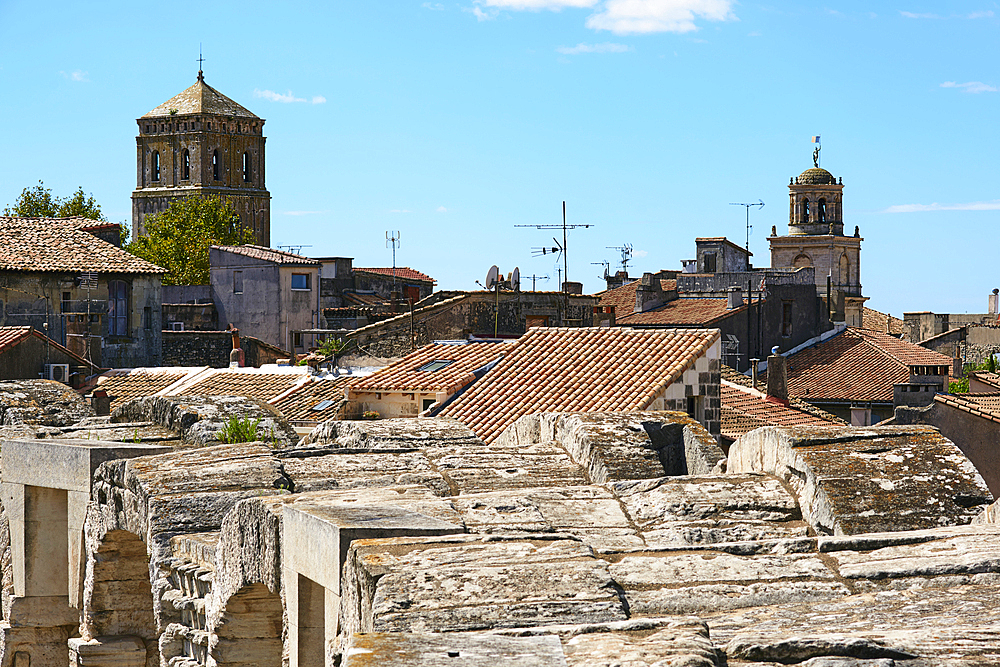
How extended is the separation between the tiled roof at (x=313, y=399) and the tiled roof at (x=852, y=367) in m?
16.0

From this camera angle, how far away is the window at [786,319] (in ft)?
128

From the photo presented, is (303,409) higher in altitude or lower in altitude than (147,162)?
lower

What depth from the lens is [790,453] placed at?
5777mm

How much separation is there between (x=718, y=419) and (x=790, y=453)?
10.7 m

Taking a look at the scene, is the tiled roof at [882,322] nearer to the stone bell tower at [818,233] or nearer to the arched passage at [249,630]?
the stone bell tower at [818,233]

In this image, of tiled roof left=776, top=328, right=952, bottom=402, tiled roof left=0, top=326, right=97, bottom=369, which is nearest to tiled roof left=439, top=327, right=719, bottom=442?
tiled roof left=0, top=326, right=97, bottom=369

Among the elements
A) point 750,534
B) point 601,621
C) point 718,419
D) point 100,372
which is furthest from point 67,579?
point 100,372

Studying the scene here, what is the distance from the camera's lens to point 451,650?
3660mm

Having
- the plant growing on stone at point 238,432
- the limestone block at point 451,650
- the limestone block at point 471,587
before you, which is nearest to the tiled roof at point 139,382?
the plant growing on stone at point 238,432

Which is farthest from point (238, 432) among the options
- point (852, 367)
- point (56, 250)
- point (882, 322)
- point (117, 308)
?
point (882, 322)

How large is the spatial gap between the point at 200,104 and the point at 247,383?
240ft

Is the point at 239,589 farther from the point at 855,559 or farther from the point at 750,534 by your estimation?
the point at 855,559

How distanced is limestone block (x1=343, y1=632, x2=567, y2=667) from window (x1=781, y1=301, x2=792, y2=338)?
1425 inches

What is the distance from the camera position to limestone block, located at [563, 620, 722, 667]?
11.9ft
